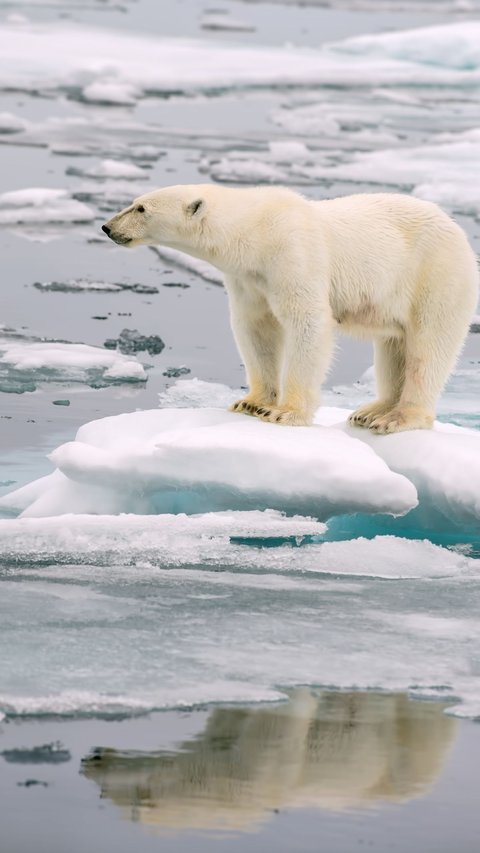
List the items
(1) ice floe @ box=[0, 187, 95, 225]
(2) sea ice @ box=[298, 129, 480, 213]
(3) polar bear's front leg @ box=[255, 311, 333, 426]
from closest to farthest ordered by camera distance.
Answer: (3) polar bear's front leg @ box=[255, 311, 333, 426] < (1) ice floe @ box=[0, 187, 95, 225] < (2) sea ice @ box=[298, 129, 480, 213]

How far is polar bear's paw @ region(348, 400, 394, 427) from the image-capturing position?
5.36 m

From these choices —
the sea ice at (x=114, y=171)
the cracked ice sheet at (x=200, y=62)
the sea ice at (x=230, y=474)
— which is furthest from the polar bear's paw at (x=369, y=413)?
the cracked ice sheet at (x=200, y=62)

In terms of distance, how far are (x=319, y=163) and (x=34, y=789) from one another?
1055 cm

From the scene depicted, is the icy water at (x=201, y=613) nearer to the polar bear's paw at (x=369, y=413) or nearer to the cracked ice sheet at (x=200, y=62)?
the polar bear's paw at (x=369, y=413)

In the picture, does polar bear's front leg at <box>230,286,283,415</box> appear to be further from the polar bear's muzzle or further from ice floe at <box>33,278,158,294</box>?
ice floe at <box>33,278,158,294</box>

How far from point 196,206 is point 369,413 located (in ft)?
3.04

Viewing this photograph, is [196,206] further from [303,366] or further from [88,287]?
[88,287]

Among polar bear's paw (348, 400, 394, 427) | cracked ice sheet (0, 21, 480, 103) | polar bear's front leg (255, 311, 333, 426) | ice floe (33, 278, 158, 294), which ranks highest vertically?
cracked ice sheet (0, 21, 480, 103)

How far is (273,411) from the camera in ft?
16.7

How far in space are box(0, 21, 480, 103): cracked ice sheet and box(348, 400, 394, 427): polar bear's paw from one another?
11.6 meters

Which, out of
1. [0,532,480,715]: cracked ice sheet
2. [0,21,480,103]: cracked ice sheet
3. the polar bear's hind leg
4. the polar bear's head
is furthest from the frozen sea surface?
[0,21,480,103]: cracked ice sheet

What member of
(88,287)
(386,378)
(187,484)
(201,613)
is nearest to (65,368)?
(88,287)

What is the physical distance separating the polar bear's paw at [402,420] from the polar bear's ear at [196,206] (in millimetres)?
887

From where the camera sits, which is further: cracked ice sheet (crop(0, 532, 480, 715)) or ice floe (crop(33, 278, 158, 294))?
ice floe (crop(33, 278, 158, 294))
